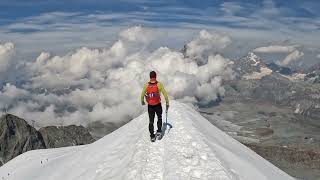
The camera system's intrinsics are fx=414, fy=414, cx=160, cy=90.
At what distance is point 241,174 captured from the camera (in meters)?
30.5

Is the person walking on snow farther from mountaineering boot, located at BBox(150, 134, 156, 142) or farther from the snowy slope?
the snowy slope

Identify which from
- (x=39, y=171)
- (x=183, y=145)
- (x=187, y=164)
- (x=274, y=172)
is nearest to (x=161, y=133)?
(x=183, y=145)

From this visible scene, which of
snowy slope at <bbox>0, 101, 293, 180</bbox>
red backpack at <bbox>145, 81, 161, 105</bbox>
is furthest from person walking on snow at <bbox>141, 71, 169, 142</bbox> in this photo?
snowy slope at <bbox>0, 101, 293, 180</bbox>

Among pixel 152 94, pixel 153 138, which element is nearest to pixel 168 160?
pixel 153 138

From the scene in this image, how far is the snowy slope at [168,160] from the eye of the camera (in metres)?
28.8

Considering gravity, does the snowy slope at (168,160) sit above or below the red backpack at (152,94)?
below

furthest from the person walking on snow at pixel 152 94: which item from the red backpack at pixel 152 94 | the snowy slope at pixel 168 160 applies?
the snowy slope at pixel 168 160

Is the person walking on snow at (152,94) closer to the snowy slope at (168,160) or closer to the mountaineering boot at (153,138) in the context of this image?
the mountaineering boot at (153,138)

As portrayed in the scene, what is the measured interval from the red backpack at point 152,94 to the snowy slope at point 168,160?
3447 mm

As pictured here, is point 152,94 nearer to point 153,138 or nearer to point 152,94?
point 152,94

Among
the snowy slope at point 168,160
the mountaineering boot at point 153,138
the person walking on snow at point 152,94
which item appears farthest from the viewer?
the person walking on snow at point 152,94

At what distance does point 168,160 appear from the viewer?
30.5m

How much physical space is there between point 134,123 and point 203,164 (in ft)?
67.2

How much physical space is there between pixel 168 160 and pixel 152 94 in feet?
23.7
